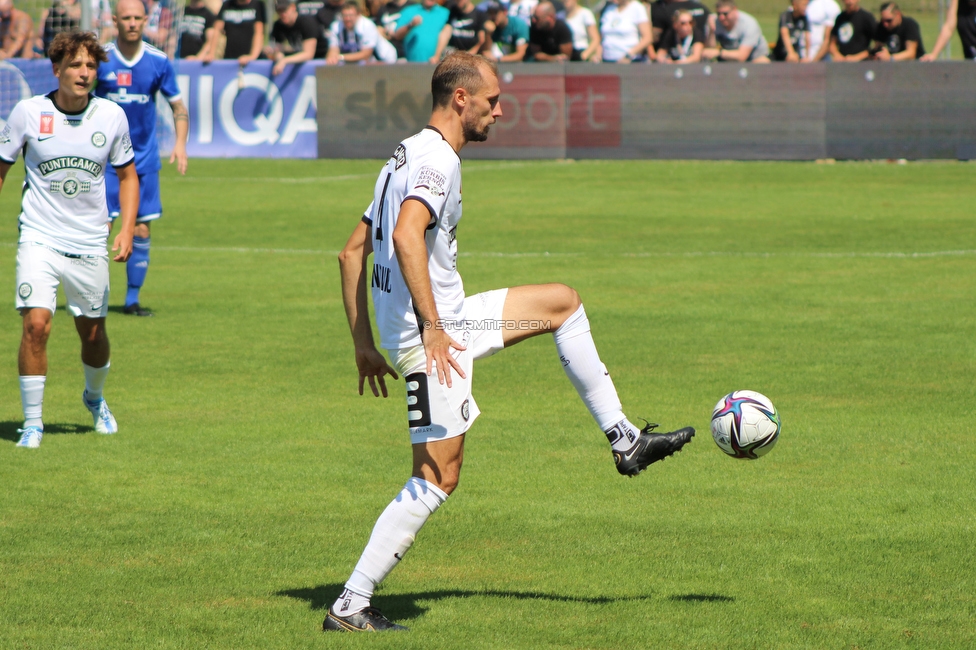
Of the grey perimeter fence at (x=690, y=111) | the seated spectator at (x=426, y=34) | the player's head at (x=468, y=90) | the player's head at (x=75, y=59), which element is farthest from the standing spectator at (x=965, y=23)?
the player's head at (x=468, y=90)

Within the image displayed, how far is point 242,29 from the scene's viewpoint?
27078mm

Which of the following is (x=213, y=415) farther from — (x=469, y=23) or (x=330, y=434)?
(x=469, y=23)

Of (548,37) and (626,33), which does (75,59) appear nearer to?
(548,37)

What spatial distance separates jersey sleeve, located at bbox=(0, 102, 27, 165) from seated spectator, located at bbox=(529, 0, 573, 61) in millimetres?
19580

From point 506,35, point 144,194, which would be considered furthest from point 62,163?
point 506,35

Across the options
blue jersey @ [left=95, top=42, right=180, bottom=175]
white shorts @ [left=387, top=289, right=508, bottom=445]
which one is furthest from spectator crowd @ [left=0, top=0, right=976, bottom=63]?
white shorts @ [left=387, top=289, right=508, bottom=445]

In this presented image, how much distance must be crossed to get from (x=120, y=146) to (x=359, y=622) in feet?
13.9

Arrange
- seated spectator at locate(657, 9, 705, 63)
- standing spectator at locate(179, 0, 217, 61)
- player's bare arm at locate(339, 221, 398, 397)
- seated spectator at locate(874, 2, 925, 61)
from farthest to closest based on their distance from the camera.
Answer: standing spectator at locate(179, 0, 217, 61)
seated spectator at locate(657, 9, 705, 63)
seated spectator at locate(874, 2, 925, 61)
player's bare arm at locate(339, 221, 398, 397)

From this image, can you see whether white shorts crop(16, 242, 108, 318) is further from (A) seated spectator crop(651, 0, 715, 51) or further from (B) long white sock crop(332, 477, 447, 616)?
(A) seated spectator crop(651, 0, 715, 51)

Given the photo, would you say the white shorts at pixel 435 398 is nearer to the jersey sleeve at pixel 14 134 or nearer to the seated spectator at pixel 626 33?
the jersey sleeve at pixel 14 134

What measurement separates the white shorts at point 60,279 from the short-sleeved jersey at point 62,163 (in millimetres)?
57

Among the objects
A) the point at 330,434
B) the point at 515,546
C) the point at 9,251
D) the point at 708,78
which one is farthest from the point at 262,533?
the point at 708,78

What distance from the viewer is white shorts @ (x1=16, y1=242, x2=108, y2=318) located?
7.88 metres

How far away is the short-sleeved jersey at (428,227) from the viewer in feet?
16.1
